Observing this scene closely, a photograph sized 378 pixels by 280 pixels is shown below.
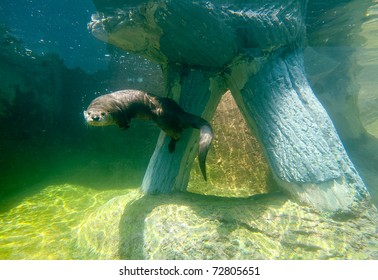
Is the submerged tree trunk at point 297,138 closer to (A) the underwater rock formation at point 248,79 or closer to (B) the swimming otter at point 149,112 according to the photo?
(A) the underwater rock formation at point 248,79

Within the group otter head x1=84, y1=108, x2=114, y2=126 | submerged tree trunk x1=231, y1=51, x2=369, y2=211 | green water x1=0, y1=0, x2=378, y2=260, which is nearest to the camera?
otter head x1=84, y1=108, x2=114, y2=126

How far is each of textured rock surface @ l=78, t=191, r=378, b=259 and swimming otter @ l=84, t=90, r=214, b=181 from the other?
1.12 metres

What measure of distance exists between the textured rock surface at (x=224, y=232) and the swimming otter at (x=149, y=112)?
1115 millimetres

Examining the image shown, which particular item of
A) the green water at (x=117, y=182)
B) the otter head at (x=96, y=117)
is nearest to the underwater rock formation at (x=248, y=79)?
the green water at (x=117, y=182)

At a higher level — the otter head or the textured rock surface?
the otter head

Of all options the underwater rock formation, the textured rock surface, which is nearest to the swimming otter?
the underwater rock formation

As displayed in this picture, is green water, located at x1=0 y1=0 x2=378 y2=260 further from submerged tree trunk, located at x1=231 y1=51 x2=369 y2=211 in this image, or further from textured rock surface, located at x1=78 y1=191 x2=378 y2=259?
submerged tree trunk, located at x1=231 y1=51 x2=369 y2=211

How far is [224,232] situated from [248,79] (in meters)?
2.79

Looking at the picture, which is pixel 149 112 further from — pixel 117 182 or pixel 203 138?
pixel 117 182

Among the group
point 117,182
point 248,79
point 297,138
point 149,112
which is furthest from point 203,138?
point 117,182

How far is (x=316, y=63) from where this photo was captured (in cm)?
820

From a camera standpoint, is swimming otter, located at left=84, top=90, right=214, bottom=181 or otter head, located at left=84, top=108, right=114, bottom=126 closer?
otter head, located at left=84, top=108, right=114, bottom=126

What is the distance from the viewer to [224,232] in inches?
130

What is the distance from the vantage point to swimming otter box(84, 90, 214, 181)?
3.15m
